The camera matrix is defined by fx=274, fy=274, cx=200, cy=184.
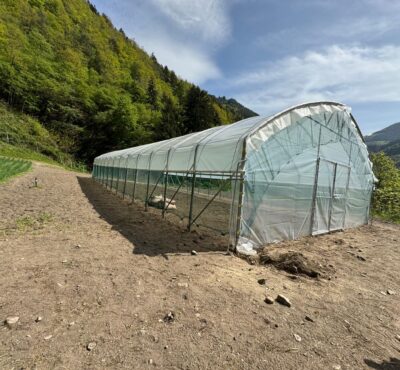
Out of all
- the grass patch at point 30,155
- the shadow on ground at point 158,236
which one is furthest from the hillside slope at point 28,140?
the shadow on ground at point 158,236

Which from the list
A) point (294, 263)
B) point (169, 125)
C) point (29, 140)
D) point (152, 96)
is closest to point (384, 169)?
point (294, 263)

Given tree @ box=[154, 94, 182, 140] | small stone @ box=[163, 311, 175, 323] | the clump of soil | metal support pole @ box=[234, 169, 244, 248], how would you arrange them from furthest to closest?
tree @ box=[154, 94, 182, 140] < metal support pole @ box=[234, 169, 244, 248] < the clump of soil < small stone @ box=[163, 311, 175, 323]

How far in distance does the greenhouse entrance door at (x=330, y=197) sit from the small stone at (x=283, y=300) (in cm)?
451

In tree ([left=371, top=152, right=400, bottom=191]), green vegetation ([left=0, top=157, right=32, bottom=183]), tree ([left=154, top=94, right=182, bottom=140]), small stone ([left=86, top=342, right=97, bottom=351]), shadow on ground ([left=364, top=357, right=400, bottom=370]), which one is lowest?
shadow on ground ([left=364, top=357, right=400, bottom=370])

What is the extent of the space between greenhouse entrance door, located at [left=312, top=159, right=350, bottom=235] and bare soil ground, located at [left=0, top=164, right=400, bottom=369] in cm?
193

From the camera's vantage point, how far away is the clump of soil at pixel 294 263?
4535 millimetres

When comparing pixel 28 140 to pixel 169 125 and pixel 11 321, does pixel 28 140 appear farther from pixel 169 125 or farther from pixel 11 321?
pixel 11 321

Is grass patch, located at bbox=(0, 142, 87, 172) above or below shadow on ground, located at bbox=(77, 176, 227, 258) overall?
above

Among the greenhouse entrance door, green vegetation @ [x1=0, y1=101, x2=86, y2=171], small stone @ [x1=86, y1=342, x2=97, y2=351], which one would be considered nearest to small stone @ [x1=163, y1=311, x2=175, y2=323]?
small stone @ [x1=86, y1=342, x2=97, y2=351]

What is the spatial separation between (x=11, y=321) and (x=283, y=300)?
3002 mm

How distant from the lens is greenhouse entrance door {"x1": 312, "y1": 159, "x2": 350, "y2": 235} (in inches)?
302

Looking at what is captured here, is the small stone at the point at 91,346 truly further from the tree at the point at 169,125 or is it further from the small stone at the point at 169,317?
the tree at the point at 169,125

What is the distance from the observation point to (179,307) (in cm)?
320

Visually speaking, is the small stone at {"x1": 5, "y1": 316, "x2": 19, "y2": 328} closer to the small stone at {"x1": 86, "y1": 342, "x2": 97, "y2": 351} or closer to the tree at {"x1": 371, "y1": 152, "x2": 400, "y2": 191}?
the small stone at {"x1": 86, "y1": 342, "x2": 97, "y2": 351}
